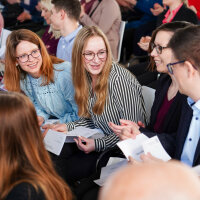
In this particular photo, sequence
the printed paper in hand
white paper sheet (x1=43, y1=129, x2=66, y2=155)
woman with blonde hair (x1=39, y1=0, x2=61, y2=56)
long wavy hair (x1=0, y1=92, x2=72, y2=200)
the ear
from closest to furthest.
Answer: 1. long wavy hair (x1=0, y1=92, x2=72, y2=200)
2. the ear
3. white paper sheet (x1=43, y1=129, x2=66, y2=155)
4. the printed paper in hand
5. woman with blonde hair (x1=39, y1=0, x2=61, y2=56)

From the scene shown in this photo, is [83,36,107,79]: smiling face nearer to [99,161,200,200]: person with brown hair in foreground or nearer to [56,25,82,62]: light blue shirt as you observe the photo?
[56,25,82,62]: light blue shirt

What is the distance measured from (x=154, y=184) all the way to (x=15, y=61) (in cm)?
225

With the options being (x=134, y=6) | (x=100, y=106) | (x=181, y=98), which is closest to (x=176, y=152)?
(x=181, y=98)

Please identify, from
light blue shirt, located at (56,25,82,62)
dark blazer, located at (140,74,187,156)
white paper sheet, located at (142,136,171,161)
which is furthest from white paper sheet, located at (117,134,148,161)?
light blue shirt, located at (56,25,82,62)

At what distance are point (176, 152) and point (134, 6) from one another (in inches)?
159

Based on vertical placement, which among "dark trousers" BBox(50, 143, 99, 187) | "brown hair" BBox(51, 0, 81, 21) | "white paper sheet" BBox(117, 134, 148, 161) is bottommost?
"dark trousers" BBox(50, 143, 99, 187)

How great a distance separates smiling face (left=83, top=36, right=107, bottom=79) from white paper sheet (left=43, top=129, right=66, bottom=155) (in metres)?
0.53

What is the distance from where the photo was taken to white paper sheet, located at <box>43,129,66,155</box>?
2.16 metres

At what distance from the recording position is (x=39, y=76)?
2.71m

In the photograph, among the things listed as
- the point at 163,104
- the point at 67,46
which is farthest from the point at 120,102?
the point at 67,46

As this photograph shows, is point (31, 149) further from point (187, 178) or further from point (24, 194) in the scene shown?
point (187, 178)

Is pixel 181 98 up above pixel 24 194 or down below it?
above

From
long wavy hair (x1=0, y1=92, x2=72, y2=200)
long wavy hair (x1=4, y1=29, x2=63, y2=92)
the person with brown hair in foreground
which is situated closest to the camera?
the person with brown hair in foreground

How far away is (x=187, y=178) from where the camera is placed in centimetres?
65
